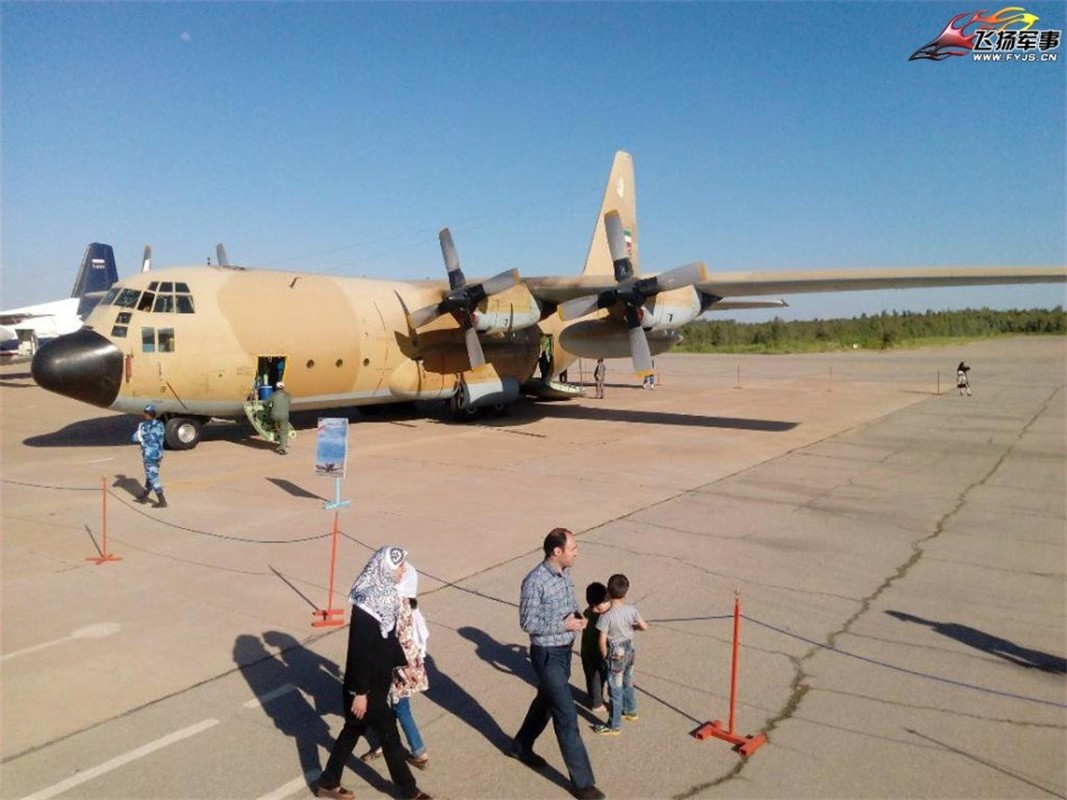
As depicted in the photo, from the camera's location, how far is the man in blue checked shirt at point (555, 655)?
179 inches

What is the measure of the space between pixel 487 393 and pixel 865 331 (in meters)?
79.2

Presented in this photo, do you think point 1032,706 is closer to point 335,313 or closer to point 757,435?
point 757,435

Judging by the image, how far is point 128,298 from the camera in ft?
51.9

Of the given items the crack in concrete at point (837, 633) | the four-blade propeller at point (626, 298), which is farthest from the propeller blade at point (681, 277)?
the crack in concrete at point (837, 633)

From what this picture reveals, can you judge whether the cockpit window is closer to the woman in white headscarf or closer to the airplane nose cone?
the airplane nose cone

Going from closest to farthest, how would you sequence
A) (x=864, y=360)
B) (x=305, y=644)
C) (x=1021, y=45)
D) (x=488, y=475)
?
(x=305, y=644) → (x=488, y=475) → (x=1021, y=45) → (x=864, y=360)

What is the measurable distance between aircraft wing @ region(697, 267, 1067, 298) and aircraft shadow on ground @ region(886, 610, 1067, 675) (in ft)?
39.0

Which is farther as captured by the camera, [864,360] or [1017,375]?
[864,360]

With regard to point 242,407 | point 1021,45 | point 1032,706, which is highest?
point 1021,45

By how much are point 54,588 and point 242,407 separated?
913 centimetres

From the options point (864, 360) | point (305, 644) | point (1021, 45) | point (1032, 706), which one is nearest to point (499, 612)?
point (305, 644)

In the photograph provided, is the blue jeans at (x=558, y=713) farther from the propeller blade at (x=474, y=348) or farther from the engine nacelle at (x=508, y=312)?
the engine nacelle at (x=508, y=312)

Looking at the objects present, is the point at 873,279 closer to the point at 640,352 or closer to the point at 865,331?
the point at 640,352

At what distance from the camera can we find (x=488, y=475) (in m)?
13.9
